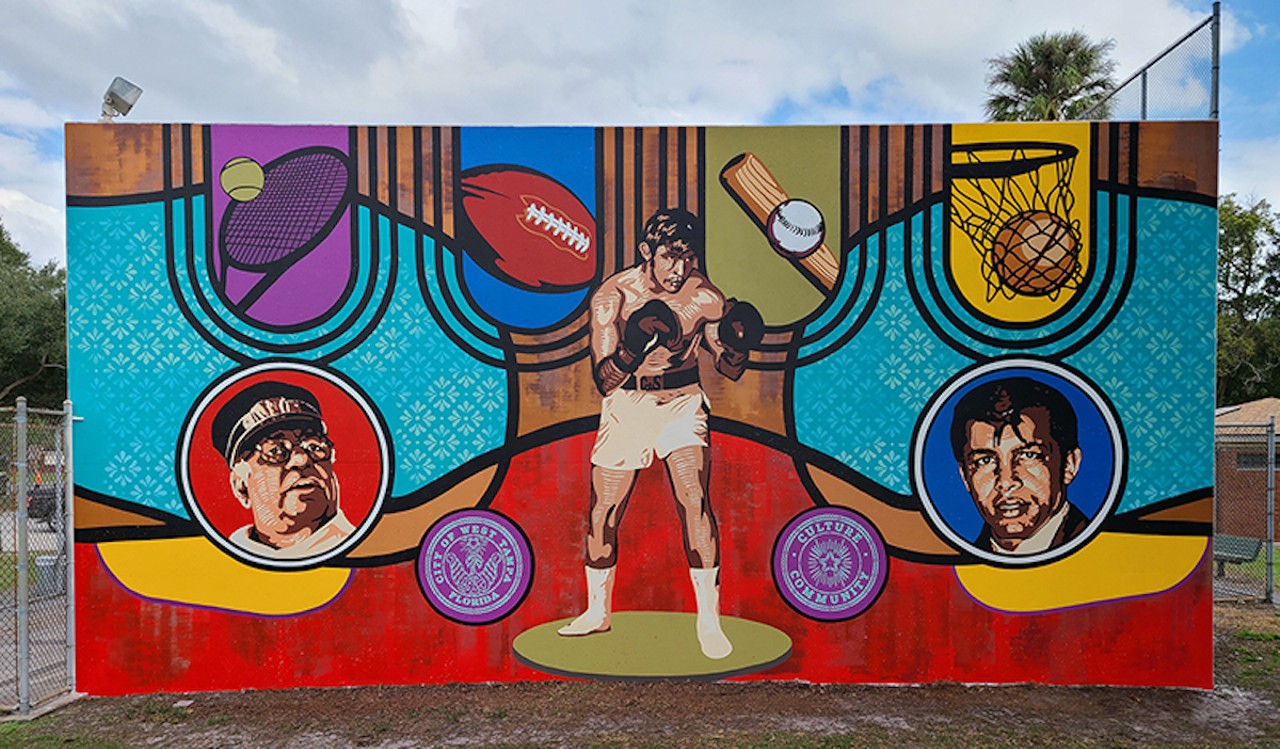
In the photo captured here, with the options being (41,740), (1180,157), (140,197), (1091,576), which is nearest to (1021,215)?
(1180,157)

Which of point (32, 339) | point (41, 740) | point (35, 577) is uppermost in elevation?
point (32, 339)

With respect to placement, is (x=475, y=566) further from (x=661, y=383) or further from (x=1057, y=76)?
(x=1057, y=76)

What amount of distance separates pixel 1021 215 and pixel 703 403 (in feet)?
10.1

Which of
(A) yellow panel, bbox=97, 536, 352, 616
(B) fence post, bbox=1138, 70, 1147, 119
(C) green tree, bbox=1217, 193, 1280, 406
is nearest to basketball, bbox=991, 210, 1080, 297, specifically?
(B) fence post, bbox=1138, 70, 1147, 119

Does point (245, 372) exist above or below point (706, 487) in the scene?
above

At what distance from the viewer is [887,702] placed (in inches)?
221

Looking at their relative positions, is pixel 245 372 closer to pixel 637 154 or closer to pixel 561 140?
pixel 561 140

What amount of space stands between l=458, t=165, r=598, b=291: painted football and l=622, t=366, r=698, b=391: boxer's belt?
0.91 metres

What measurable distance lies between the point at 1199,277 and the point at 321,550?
24.8 ft

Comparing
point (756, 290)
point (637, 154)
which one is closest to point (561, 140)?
point (637, 154)

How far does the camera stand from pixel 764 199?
19.4 feet

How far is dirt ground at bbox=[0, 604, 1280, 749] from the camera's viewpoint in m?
5.04

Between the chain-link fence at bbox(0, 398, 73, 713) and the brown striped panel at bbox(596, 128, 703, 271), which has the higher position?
the brown striped panel at bbox(596, 128, 703, 271)

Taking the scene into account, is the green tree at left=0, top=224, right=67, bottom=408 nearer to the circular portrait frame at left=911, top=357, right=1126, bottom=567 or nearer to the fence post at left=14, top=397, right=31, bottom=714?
the fence post at left=14, top=397, right=31, bottom=714
